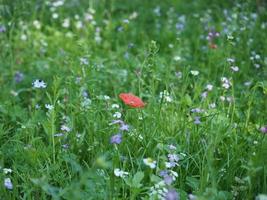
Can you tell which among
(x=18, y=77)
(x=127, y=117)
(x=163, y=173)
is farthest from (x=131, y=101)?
(x=18, y=77)

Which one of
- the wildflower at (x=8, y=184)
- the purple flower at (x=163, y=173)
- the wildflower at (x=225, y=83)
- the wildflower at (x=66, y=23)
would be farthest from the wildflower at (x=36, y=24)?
the purple flower at (x=163, y=173)

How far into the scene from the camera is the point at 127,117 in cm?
274

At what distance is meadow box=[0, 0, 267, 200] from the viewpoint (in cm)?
220

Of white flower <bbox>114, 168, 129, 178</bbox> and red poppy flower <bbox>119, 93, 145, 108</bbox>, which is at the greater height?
red poppy flower <bbox>119, 93, 145, 108</bbox>

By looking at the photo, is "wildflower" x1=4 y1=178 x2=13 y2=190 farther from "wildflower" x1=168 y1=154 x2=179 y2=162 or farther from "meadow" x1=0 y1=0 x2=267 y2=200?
"wildflower" x1=168 y1=154 x2=179 y2=162

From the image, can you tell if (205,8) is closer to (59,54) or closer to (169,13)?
(169,13)

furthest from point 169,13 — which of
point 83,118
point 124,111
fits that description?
point 83,118

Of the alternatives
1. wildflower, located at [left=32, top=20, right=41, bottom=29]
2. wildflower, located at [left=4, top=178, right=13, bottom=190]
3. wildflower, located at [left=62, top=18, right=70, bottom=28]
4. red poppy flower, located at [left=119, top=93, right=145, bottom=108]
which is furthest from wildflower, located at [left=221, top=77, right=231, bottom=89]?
wildflower, located at [left=32, top=20, right=41, bottom=29]

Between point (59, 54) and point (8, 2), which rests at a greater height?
point (8, 2)

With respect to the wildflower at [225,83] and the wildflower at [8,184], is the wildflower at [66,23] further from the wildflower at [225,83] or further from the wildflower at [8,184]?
the wildflower at [8,184]

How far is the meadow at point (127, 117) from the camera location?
7.22ft

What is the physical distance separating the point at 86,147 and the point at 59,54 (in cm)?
139

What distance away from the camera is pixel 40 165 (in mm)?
2295

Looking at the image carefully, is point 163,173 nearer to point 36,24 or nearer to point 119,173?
point 119,173
